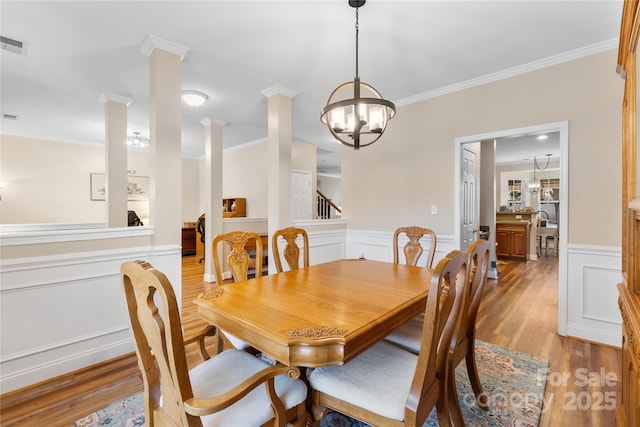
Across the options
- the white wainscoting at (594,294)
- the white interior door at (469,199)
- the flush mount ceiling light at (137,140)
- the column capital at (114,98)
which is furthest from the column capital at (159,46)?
the white wainscoting at (594,294)

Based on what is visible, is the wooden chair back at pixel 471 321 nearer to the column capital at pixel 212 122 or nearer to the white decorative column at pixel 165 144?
the white decorative column at pixel 165 144

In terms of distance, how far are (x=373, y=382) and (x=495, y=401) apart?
115 cm

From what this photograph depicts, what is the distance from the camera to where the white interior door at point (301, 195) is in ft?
21.0

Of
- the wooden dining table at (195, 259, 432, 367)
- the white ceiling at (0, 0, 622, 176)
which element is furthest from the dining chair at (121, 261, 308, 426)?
the white ceiling at (0, 0, 622, 176)

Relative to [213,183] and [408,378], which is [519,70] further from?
[213,183]

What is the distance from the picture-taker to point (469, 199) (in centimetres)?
418

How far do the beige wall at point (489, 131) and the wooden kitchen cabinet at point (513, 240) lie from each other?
13.1ft

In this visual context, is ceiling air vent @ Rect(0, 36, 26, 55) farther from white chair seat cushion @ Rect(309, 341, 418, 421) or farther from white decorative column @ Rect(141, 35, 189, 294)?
white chair seat cushion @ Rect(309, 341, 418, 421)

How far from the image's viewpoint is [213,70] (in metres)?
3.18

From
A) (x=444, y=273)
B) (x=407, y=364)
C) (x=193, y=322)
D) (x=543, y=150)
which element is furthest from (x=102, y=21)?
(x=543, y=150)

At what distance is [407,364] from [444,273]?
660mm

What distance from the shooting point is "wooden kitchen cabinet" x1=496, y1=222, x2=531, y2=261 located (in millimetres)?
6387

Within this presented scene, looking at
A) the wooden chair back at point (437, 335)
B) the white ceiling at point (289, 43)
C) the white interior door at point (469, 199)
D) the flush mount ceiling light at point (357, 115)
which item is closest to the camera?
the wooden chair back at point (437, 335)

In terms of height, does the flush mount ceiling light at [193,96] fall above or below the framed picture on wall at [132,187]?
above
